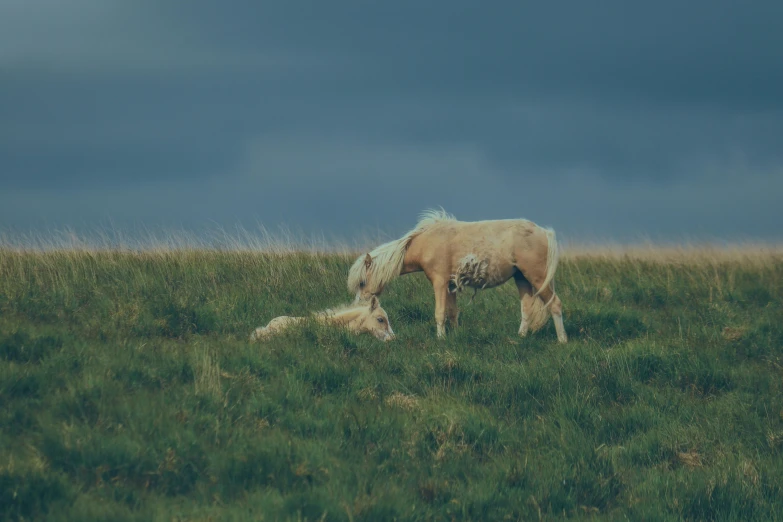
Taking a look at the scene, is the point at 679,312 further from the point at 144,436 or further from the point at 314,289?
the point at 144,436

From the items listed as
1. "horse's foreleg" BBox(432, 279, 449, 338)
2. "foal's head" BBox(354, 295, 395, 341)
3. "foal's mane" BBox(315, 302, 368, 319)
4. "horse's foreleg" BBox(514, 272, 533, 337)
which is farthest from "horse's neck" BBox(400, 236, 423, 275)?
"horse's foreleg" BBox(514, 272, 533, 337)

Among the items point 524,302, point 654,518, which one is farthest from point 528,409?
point 524,302

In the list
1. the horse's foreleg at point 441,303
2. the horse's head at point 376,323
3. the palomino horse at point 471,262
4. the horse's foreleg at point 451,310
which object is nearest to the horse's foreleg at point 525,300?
the palomino horse at point 471,262

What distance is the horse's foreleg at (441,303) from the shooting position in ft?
35.3

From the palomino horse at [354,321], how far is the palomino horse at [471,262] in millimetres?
692

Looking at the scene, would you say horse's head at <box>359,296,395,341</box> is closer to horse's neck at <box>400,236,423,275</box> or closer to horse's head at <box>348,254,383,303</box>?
horse's head at <box>348,254,383,303</box>

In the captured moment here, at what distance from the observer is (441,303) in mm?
10930

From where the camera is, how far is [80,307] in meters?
10.4

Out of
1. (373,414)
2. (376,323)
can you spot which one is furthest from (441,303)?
(373,414)

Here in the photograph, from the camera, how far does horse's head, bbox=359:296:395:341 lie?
33.6ft

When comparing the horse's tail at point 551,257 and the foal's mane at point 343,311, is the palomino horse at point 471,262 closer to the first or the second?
the horse's tail at point 551,257

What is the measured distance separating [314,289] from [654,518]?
8.66 m

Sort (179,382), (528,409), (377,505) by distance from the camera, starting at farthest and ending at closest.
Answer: (528,409), (179,382), (377,505)

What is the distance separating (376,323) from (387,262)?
1.24 m
